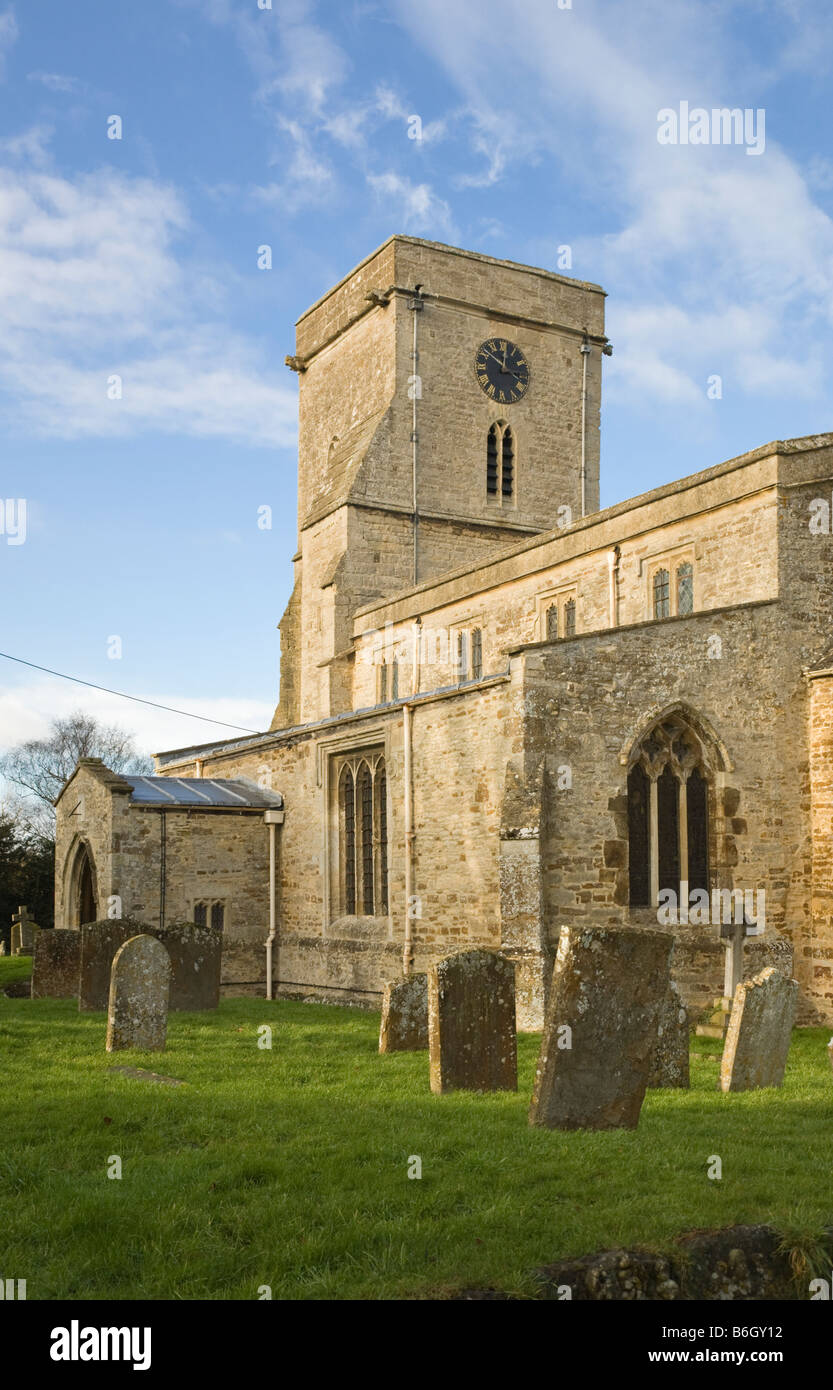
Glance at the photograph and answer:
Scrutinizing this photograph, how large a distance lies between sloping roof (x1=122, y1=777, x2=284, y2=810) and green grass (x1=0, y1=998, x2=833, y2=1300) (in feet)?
37.6

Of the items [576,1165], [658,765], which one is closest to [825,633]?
[658,765]

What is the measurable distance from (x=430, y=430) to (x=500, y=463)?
2457 millimetres

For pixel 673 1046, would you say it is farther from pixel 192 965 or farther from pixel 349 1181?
pixel 192 965

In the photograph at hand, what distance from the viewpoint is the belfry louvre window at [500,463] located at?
34.5 metres

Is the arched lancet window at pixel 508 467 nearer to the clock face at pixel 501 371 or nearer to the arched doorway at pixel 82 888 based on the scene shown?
the clock face at pixel 501 371

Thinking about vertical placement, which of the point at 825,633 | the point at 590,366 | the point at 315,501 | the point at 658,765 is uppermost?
the point at 590,366

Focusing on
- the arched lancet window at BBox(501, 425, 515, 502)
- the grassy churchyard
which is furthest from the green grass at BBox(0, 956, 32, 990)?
the arched lancet window at BBox(501, 425, 515, 502)

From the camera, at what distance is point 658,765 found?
1698 cm

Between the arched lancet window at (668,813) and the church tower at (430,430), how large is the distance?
48.7ft

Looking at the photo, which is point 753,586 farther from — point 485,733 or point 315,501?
point 315,501

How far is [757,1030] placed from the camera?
1012cm

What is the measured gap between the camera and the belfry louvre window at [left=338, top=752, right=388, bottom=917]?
65.6 feet

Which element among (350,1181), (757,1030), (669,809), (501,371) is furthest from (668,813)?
(501,371)

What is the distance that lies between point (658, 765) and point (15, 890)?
24.0m
